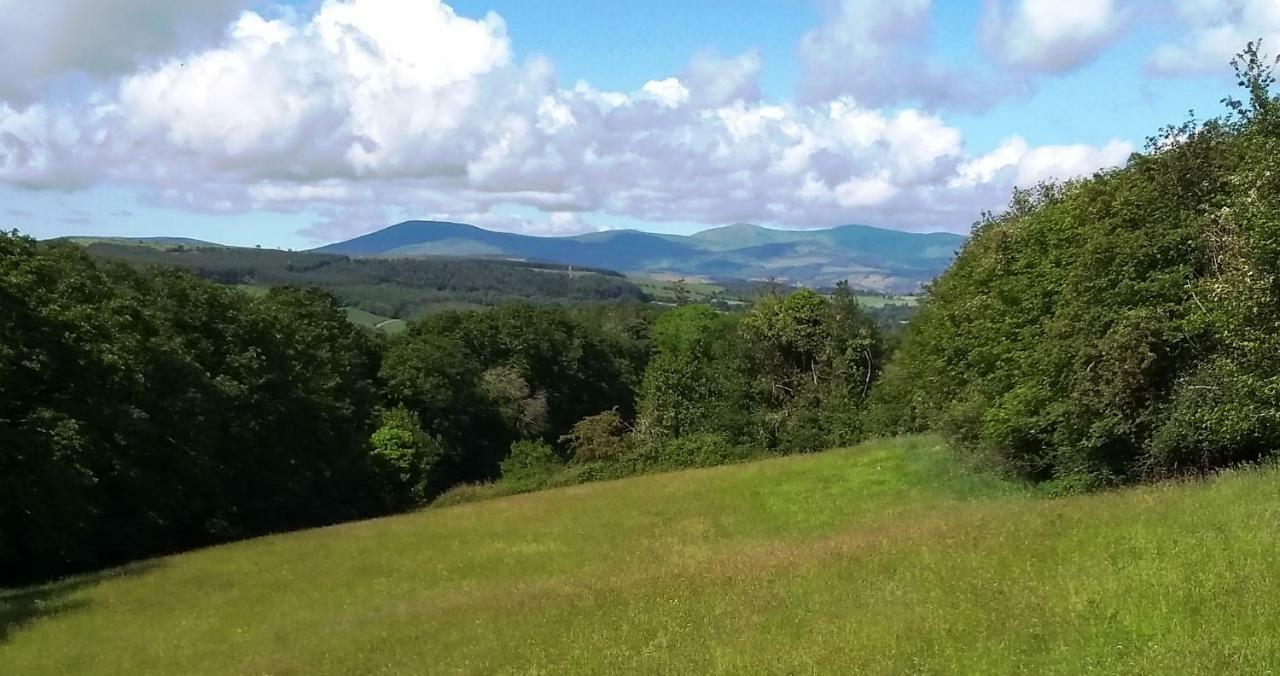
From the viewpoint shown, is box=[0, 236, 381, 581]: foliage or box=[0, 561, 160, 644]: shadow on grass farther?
box=[0, 236, 381, 581]: foliage

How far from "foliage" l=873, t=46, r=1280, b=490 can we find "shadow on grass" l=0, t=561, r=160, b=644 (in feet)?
78.3

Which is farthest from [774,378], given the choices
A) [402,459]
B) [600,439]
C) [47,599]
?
[47,599]

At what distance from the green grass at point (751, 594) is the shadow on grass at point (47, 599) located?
0.14 m

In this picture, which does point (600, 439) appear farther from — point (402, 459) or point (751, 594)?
point (751, 594)

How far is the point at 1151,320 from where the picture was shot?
21.0 meters

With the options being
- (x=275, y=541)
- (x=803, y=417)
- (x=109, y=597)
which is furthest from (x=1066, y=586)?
(x=803, y=417)

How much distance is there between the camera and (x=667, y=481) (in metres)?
40.1

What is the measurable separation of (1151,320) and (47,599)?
89.8 ft

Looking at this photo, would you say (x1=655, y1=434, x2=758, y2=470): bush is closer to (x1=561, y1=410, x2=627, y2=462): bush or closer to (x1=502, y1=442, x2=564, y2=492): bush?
(x1=561, y1=410, x2=627, y2=462): bush

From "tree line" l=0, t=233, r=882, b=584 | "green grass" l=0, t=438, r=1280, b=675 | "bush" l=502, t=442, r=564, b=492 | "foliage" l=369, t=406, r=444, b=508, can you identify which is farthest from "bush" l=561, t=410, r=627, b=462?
"green grass" l=0, t=438, r=1280, b=675

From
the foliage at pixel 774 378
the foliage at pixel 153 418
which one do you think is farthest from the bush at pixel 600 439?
the foliage at pixel 153 418

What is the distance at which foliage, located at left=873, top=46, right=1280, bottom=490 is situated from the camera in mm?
18078

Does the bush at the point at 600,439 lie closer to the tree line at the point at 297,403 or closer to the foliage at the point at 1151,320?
the tree line at the point at 297,403

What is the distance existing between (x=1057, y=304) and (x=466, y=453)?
58.7 m
